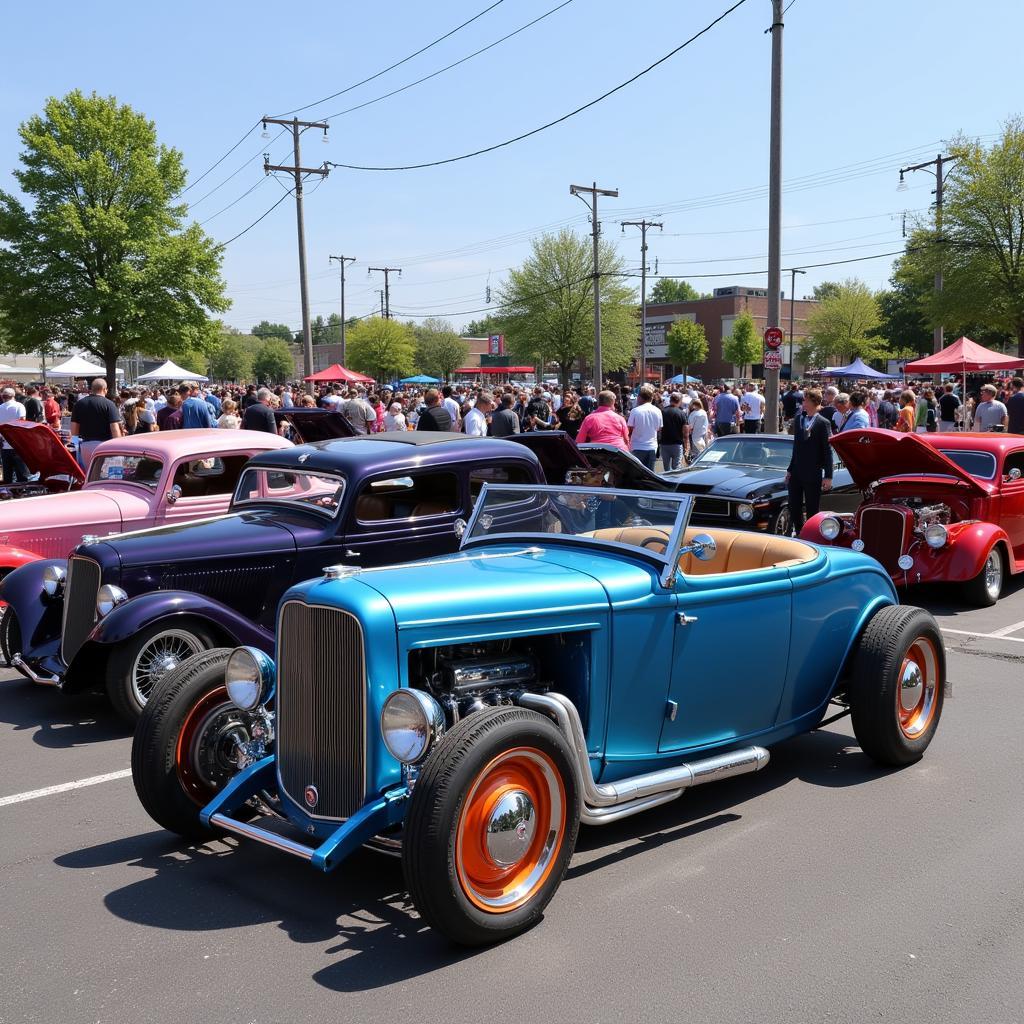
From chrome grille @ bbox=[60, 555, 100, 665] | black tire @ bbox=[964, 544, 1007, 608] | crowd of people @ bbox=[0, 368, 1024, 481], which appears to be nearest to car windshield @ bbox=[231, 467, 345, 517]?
chrome grille @ bbox=[60, 555, 100, 665]

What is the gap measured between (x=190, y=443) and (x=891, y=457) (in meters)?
6.32

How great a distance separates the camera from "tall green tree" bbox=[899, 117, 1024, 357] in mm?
30672

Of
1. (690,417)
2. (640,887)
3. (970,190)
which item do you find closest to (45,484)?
(640,887)

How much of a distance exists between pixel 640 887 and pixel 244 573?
3708 millimetres

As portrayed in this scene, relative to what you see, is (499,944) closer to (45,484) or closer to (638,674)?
(638,674)

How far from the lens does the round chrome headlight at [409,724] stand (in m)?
3.38

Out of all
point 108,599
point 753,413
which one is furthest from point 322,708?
point 753,413

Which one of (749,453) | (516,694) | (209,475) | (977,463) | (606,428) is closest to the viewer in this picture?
(516,694)

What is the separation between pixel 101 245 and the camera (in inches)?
1204

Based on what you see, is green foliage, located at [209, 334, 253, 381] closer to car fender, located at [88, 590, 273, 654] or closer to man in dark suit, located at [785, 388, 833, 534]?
man in dark suit, located at [785, 388, 833, 534]

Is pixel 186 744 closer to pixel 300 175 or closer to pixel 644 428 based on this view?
pixel 644 428

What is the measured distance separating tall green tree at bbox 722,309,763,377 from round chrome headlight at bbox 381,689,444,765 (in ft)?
259

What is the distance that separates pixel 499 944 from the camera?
3500 millimetres

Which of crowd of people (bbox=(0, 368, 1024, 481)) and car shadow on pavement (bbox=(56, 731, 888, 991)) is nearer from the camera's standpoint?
car shadow on pavement (bbox=(56, 731, 888, 991))
